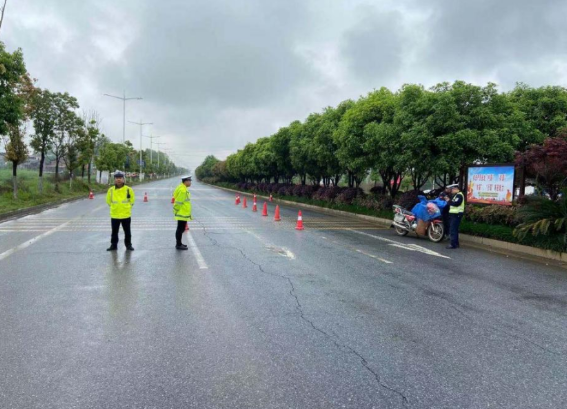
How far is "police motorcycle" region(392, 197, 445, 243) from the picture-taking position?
1209 centimetres

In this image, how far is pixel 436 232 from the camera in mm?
12117

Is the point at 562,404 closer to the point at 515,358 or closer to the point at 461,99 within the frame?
the point at 515,358

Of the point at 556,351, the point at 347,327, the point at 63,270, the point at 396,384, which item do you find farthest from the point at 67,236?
the point at 556,351

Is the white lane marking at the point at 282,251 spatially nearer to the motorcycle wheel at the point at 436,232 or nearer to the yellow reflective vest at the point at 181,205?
the yellow reflective vest at the point at 181,205

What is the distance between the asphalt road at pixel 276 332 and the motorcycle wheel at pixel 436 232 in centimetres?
302

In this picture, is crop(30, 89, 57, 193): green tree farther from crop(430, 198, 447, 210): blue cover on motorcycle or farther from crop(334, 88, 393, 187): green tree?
crop(430, 198, 447, 210): blue cover on motorcycle

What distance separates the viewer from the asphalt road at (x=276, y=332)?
129 inches

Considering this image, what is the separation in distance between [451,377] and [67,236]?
10.8m

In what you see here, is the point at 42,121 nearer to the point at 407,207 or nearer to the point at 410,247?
the point at 407,207

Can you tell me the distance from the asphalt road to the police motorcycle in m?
3.16

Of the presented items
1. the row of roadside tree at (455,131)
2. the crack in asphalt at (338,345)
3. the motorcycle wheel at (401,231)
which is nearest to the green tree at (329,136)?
the row of roadside tree at (455,131)

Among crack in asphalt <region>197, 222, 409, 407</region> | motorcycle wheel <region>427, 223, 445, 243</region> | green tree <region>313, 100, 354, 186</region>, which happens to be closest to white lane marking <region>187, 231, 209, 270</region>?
crack in asphalt <region>197, 222, 409, 407</region>

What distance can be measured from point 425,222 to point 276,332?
29.6ft

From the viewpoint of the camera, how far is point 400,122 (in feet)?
51.7
